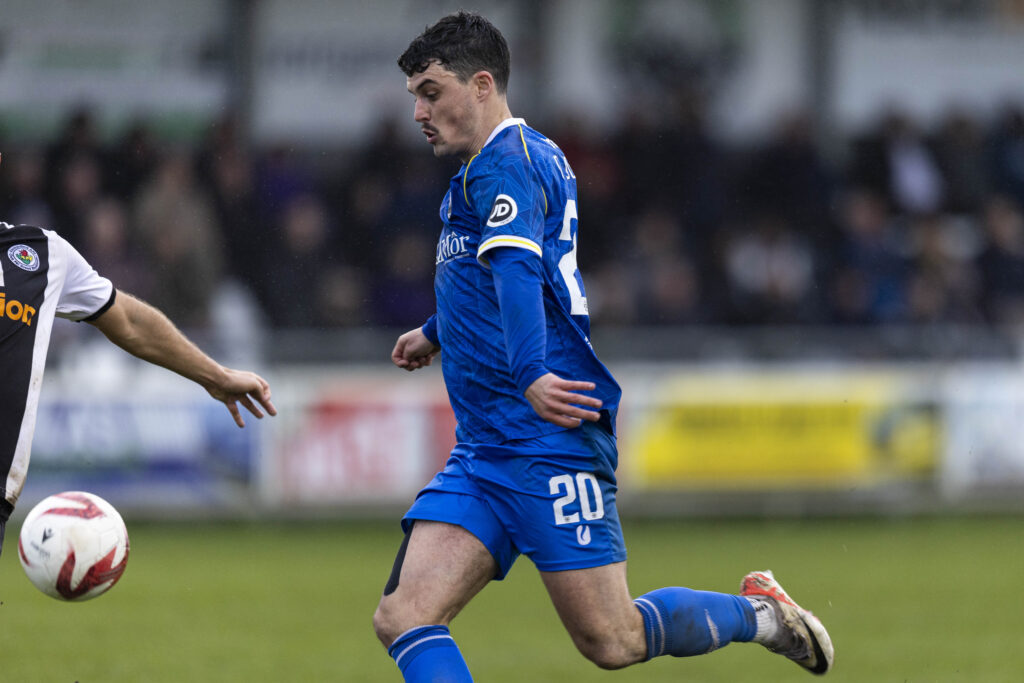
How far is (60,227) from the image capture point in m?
11.3

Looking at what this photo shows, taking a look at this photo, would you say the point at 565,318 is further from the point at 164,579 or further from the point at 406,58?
the point at 164,579

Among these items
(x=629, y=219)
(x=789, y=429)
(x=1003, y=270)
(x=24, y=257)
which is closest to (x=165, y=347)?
(x=24, y=257)

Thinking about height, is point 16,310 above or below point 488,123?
below

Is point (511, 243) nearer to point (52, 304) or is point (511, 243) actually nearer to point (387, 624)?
point (387, 624)

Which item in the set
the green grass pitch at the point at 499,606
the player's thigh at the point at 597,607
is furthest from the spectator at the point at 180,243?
the player's thigh at the point at 597,607

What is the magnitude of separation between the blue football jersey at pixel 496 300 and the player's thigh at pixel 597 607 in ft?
1.38

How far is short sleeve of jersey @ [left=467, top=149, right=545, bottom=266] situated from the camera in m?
4.00

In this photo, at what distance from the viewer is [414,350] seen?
4.92m

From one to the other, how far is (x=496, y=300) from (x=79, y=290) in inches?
48.6

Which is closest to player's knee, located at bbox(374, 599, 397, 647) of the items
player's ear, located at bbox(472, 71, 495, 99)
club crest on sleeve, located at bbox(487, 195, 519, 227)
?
club crest on sleeve, located at bbox(487, 195, 519, 227)

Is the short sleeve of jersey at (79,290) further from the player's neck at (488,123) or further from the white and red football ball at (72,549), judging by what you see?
the player's neck at (488,123)

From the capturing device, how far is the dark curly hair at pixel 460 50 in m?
4.25

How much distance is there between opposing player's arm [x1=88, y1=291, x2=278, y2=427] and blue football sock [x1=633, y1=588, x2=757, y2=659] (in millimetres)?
1301

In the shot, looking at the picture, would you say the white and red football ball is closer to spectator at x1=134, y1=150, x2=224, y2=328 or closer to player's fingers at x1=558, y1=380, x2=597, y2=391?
player's fingers at x1=558, y1=380, x2=597, y2=391
